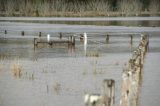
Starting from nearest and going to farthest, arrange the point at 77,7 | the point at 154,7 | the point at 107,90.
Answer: the point at 107,90 → the point at 77,7 → the point at 154,7

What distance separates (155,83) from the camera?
19.1 m

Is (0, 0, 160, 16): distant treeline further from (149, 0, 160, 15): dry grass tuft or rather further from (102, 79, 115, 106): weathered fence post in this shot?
(102, 79, 115, 106): weathered fence post

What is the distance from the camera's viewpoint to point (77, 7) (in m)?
99.9

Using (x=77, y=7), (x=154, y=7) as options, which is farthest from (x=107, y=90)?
(x=154, y=7)

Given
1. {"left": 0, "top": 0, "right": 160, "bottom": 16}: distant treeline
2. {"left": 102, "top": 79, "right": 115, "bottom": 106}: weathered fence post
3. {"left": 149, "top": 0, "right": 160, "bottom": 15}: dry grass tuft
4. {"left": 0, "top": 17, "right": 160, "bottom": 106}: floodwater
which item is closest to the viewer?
{"left": 102, "top": 79, "right": 115, "bottom": 106}: weathered fence post

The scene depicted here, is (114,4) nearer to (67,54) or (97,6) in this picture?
(97,6)

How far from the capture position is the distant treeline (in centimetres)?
9311

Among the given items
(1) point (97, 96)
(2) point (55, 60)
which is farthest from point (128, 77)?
(2) point (55, 60)

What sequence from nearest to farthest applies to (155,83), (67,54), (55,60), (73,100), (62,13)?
(73,100) < (155,83) < (55,60) < (67,54) < (62,13)

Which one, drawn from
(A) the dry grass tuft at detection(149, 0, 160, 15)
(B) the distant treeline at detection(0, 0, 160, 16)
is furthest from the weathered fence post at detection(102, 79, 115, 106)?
(A) the dry grass tuft at detection(149, 0, 160, 15)

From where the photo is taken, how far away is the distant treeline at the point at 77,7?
93106 millimetres

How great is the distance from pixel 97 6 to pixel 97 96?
292 feet

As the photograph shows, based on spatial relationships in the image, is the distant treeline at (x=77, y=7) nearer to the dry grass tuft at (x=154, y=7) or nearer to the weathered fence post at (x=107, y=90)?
the dry grass tuft at (x=154, y=7)

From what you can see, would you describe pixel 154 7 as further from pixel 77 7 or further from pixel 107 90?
pixel 107 90
